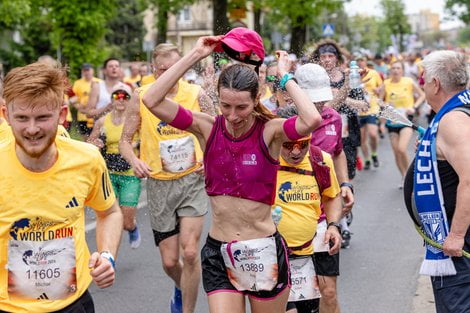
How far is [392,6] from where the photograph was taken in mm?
89625

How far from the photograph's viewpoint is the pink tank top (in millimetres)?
4539

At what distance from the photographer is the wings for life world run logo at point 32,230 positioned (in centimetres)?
357

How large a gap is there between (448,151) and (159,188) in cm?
301

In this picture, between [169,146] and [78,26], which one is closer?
[169,146]

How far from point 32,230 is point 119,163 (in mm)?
5258

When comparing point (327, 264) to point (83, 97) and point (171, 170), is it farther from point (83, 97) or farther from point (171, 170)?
point (83, 97)

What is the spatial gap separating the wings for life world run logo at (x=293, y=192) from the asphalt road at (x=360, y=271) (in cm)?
200

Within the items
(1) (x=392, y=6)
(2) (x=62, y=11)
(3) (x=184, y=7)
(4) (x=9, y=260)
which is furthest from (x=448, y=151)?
(1) (x=392, y=6)

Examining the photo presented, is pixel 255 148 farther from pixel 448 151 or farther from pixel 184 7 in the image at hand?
pixel 184 7

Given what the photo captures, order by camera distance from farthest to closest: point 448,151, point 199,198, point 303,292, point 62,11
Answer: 1. point 62,11
2. point 199,198
3. point 303,292
4. point 448,151

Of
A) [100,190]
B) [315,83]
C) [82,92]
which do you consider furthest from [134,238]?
[82,92]

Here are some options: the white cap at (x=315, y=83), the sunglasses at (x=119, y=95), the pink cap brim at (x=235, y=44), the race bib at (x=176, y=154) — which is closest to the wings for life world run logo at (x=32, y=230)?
the pink cap brim at (x=235, y=44)

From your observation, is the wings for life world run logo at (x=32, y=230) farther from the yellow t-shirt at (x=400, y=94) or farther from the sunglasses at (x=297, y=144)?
the yellow t-shirt at (x=400, y=94)

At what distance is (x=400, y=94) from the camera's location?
15406 millimetres
